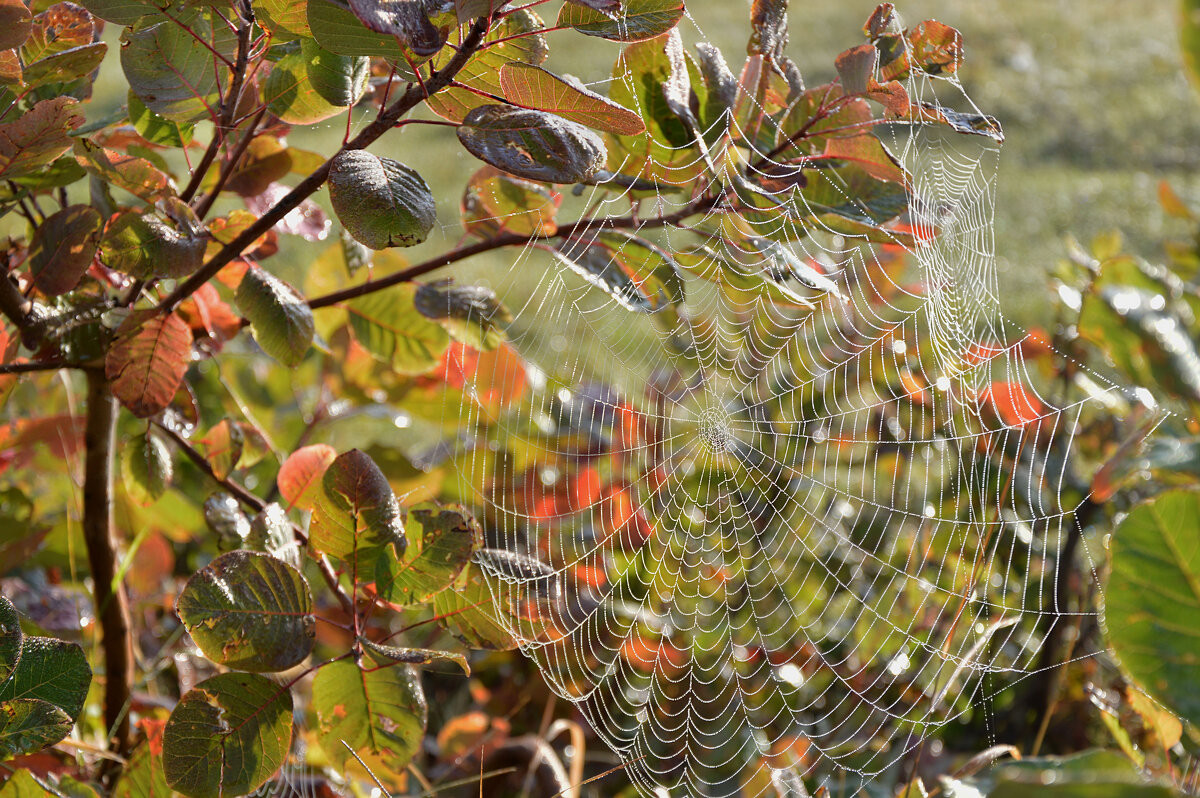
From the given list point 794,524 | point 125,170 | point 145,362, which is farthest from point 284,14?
point 794,524

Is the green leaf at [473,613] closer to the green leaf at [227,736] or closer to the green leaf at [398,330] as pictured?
the green leaf at [227,736]

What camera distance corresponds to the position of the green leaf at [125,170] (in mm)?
679

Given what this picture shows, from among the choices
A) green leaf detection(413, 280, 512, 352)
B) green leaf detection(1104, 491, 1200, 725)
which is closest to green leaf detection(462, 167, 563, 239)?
green leaf detection(413, 280, 512, 352)

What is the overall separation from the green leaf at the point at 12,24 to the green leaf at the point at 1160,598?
0.69m

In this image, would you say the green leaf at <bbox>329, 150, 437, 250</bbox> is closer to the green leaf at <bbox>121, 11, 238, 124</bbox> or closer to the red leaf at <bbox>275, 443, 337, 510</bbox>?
the green leaf at <bbox>121, 11, 238, 124</bbox>

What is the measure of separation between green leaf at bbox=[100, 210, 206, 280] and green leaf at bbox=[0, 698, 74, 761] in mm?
287

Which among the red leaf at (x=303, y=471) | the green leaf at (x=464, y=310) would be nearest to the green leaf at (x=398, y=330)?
the green leaf at (x=464, y=310)

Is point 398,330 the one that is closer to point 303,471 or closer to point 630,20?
point 303,471

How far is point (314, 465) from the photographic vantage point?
2.74 ft

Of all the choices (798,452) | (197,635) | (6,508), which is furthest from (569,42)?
(197,635)

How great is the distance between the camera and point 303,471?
2.74 feet

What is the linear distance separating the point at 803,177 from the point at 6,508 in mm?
965

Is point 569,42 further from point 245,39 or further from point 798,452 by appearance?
point 245,39

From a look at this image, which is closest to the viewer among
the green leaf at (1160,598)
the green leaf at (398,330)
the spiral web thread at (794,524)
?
the green leaf at (1160,598)
